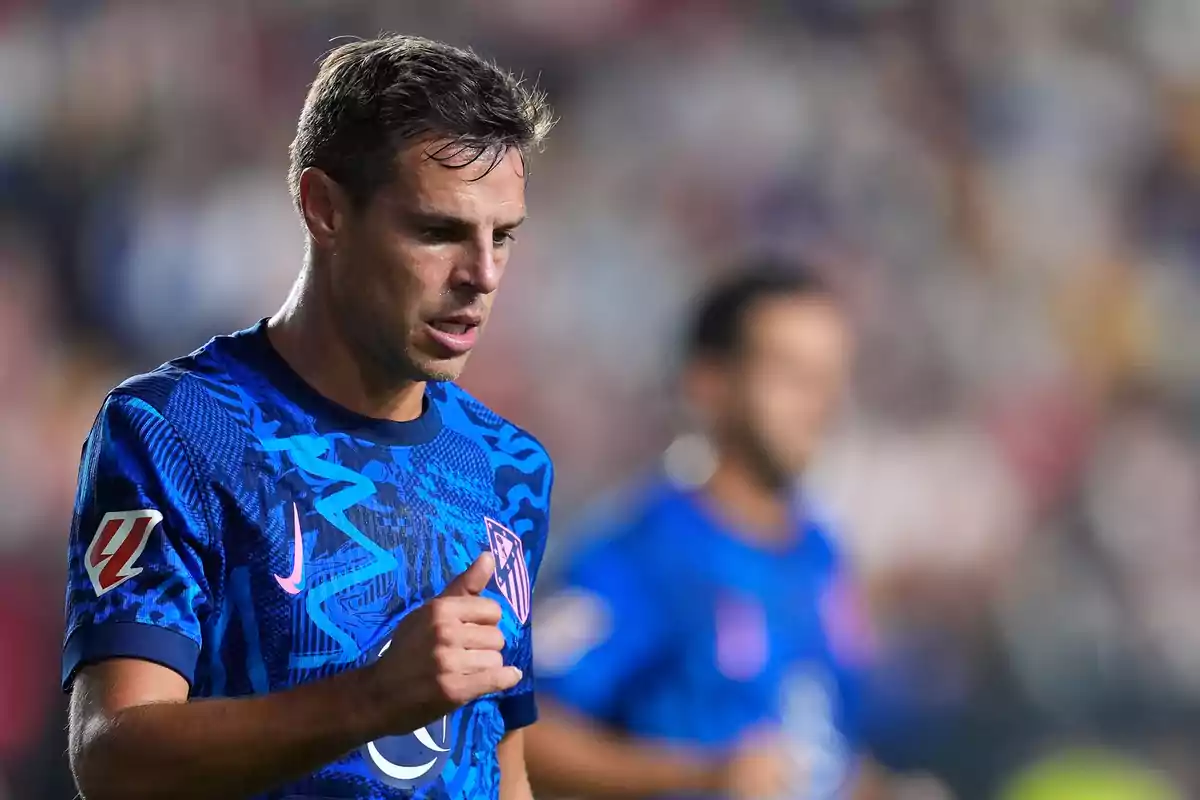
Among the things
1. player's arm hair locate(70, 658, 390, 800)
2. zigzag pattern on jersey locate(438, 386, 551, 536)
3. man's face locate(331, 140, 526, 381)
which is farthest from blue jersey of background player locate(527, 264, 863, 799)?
player's arm hair locate(70, 658, 390, 800)

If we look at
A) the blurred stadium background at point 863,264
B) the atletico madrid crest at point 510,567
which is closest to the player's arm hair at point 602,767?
the atletico madrid crest at point 510,567

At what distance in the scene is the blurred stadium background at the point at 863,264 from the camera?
5965 mm

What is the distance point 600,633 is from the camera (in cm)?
323

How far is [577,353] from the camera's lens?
246 inches

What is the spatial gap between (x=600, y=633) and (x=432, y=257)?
165 centimetres

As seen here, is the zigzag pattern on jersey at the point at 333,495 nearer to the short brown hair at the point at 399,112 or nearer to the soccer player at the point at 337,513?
the soccer player at the point at 337,513

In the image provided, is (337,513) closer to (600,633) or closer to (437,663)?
(437,663)

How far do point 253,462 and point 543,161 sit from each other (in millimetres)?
4970

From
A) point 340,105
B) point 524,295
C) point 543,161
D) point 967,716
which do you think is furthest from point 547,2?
point 340,105

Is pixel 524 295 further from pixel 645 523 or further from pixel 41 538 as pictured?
pixel 645 523

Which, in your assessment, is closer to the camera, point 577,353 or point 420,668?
point 420,668

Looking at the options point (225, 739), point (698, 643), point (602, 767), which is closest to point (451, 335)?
point (225, 739)

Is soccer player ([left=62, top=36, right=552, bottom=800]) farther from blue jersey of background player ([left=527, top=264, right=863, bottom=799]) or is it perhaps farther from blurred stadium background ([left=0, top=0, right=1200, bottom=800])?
blurred stadium background ([left=0, top=0, right=1200, bottom=800])

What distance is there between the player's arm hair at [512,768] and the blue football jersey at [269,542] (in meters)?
0.10
